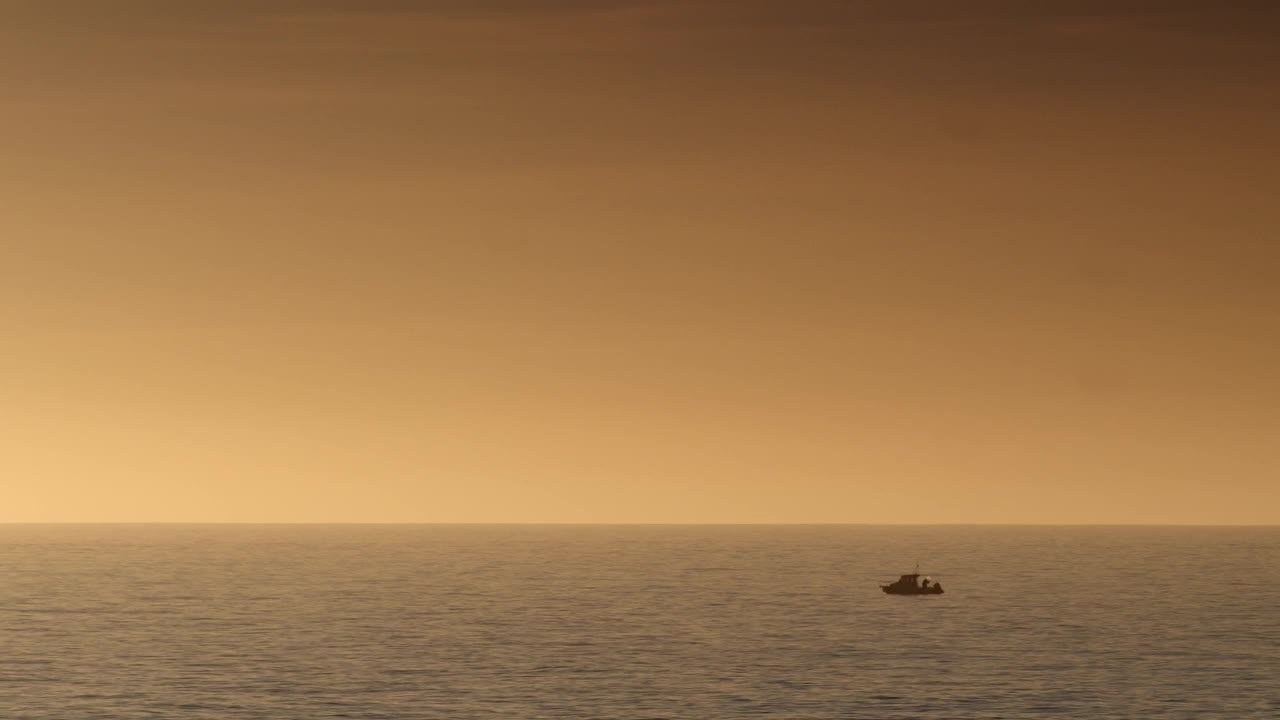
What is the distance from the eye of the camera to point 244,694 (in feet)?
352

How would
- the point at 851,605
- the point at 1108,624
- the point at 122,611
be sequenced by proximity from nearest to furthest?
the point at 1108,624
the point at 122,611
the point at 851,605

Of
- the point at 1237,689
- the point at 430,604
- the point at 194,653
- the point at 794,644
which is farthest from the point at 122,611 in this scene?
the point at 1237,689

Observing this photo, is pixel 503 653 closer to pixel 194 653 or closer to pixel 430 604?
pixel 194 653

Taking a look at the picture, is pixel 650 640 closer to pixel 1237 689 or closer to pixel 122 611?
pixel 1237 689

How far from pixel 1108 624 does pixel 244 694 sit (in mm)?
92372

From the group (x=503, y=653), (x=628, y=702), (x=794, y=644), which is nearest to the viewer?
(x=628, y=702)

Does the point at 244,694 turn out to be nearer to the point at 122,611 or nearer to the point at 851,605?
the point at 122,611

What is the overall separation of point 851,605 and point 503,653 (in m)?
73.7

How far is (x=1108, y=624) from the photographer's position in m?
166

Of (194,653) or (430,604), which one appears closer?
(194,653)

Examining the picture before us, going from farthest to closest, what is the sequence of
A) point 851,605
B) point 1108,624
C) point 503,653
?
point 851,605 → point 1108,624 → point 503,653

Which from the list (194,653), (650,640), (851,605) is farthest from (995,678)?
(851,605)

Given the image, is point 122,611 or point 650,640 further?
point 122,611

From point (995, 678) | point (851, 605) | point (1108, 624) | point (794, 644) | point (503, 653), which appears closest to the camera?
point (995, 678)
